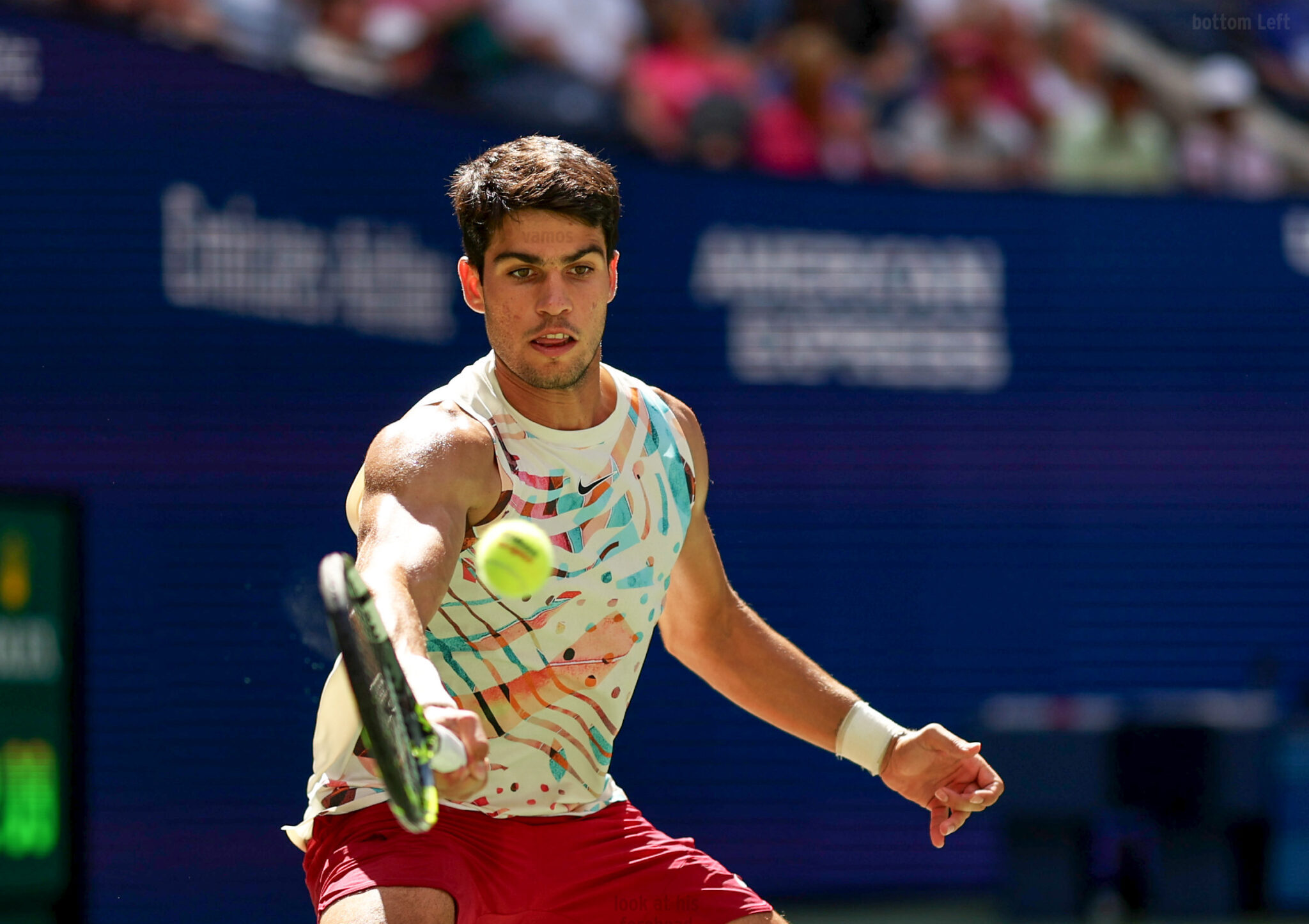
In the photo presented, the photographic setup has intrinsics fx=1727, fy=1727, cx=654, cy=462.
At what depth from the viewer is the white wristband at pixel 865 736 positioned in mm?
3523

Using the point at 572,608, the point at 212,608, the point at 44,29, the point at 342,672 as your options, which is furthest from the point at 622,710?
the point at 44,29

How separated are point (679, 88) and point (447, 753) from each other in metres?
6.05

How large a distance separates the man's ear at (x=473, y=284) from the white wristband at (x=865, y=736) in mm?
1131

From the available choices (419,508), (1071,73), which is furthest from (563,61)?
(419,508)

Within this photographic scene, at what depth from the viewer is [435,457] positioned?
9.82ft

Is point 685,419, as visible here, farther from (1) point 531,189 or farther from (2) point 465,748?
(2) point 465,748

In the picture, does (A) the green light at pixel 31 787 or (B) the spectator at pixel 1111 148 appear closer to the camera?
(A) the green light at pixel 31 787

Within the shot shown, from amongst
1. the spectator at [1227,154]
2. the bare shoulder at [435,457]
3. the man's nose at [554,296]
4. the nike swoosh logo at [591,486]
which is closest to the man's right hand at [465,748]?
the bare shoulder at [435,457]

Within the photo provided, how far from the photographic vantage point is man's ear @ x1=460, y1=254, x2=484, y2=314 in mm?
3258

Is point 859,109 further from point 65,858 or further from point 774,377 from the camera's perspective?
point 65,858

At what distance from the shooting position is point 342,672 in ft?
9.50

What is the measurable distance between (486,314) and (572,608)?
0.58m

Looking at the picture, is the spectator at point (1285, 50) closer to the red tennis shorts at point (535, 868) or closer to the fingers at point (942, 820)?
the fingers at point (942, 820)

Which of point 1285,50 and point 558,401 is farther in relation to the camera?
point 1285,50
